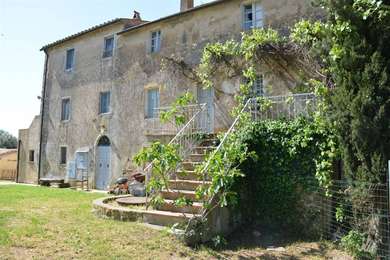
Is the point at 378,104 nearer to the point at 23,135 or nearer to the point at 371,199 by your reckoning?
the point at 371,199

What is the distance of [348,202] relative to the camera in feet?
23.2

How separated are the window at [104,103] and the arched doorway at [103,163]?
139 cm

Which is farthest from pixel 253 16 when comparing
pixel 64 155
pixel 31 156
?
pixel 31 156

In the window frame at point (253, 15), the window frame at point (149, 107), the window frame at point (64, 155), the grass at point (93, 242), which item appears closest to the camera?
the grass at point (93, 242)

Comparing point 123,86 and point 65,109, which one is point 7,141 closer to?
point 65,109

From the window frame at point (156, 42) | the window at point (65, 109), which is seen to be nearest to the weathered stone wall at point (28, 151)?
the window at point (65, 109)

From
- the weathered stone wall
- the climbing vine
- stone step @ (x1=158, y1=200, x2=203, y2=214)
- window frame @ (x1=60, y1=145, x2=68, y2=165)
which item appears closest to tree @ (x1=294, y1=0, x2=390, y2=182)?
the climbing vine

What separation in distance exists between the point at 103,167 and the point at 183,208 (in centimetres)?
1099

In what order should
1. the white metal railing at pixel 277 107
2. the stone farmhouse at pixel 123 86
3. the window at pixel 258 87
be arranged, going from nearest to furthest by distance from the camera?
1. the white metal railing at pixel 277 107
2. the window at pixel 258 87
3. the stone farmhouse at pixel 123 86

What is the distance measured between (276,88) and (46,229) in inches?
320

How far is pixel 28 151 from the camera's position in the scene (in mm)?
22688

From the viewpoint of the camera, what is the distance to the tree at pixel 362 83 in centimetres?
611

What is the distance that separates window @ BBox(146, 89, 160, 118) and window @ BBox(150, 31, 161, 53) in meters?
1.84

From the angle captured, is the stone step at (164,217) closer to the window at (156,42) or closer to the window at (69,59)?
the window at (156,42)
